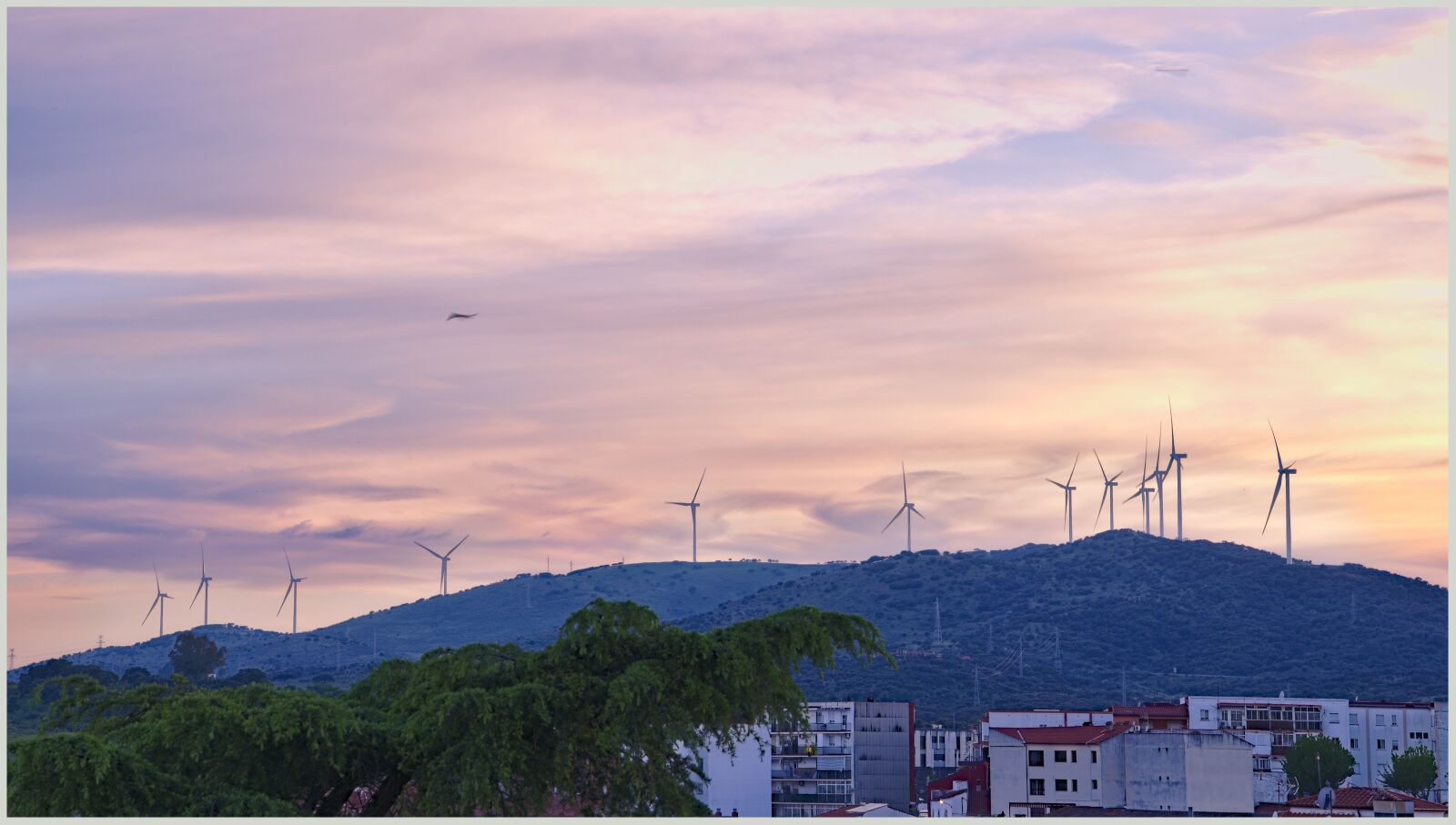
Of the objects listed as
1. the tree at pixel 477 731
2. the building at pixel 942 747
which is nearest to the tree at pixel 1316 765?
the building at pixel 942 747

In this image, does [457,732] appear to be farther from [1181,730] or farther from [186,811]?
[1181,730]

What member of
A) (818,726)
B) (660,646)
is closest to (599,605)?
(660,646)

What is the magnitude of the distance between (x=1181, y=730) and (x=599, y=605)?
76.7 metres

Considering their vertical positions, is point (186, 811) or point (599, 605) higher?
point (599, 605)

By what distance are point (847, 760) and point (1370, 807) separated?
4846cm

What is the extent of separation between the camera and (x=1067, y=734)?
10694 cm

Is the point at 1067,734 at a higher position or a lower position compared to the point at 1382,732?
lower

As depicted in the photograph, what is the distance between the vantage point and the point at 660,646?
1281 inches

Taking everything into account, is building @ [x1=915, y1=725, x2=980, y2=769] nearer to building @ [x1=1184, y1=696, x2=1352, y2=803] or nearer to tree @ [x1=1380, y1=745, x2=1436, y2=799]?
building @ [x1=1184, y1=696, x2=1352, y2=803]

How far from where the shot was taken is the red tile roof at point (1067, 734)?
104 metres

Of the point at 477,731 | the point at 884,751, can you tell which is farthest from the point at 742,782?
the point at 477,731

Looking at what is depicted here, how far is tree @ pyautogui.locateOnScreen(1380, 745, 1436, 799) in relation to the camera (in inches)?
5118

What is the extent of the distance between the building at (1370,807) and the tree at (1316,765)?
25.8 m

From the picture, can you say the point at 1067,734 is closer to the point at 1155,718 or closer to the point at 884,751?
the point at 1155,718
